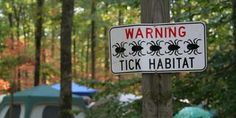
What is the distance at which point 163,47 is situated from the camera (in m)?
3.34

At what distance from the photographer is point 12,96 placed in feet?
49.7

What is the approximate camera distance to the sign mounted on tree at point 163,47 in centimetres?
331

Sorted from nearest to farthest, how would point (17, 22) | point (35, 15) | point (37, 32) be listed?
point (35, 15), point (37, 32), point (17, 22)

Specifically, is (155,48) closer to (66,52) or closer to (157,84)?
(157,84)

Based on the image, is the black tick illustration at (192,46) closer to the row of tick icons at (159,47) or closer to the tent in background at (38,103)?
the row of tick icons at (159,47)

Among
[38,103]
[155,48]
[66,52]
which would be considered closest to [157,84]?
[155,48]

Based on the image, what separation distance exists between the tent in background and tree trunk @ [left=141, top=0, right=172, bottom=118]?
11.4 metres

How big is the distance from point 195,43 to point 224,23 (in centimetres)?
346

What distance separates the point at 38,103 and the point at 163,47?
12.1 m

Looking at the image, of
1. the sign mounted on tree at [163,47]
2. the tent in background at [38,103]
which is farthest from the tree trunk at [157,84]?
the tent in background at [38,103]

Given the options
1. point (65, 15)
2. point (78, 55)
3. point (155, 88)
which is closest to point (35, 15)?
point (65, 15)

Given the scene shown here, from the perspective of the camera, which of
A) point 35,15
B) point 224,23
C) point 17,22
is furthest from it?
point 17,22

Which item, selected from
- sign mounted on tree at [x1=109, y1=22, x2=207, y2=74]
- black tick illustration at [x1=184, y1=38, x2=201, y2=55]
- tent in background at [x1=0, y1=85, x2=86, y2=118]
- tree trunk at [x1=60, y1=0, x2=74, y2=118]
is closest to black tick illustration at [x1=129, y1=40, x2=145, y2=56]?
sign mounted on tree at [x1=109, y1=22, x2=207, y2=74]

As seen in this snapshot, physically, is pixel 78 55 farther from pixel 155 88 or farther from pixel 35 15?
pixel 155 88
